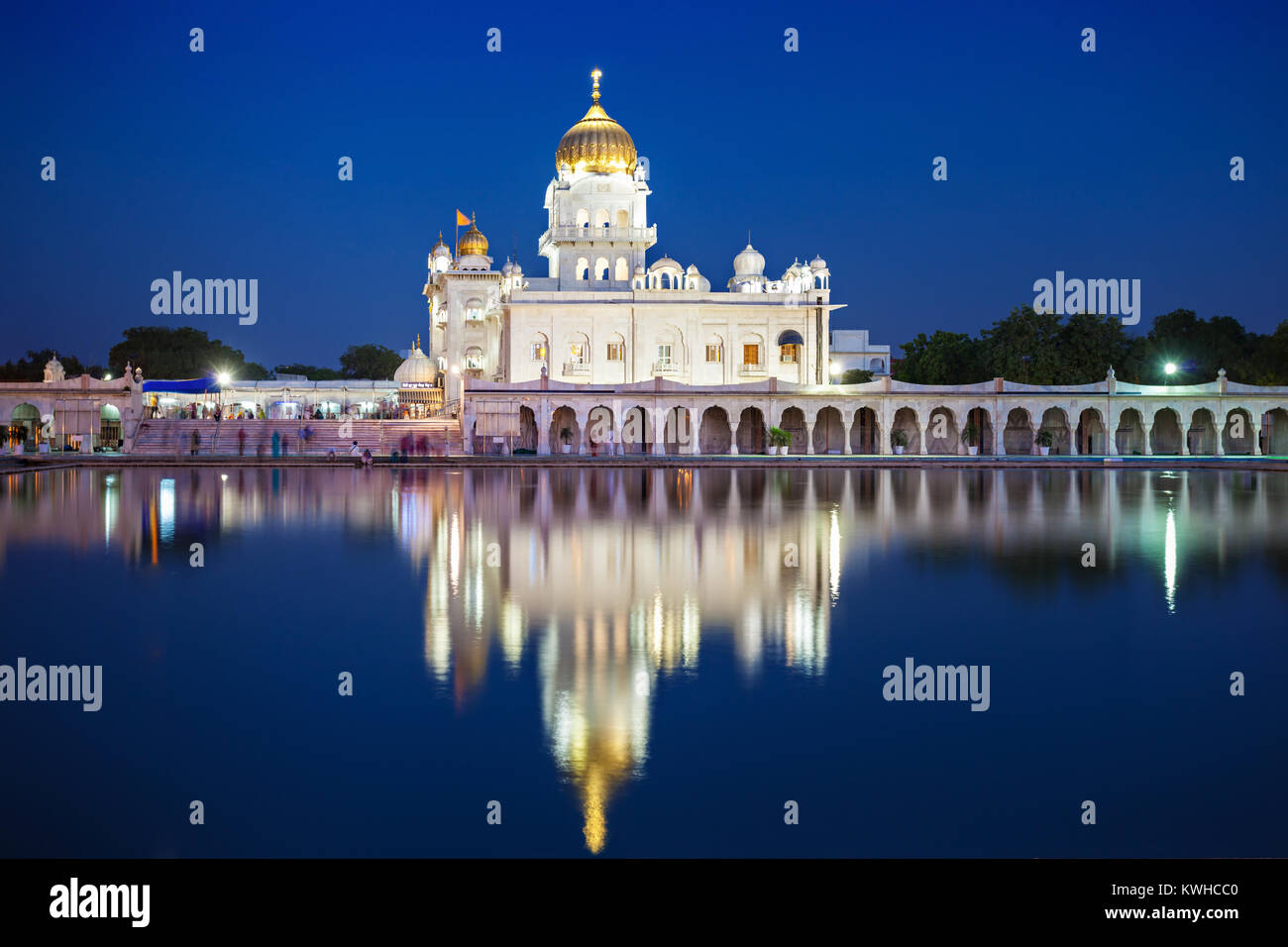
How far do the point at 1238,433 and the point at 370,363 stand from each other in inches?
2281

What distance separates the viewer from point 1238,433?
5081cm

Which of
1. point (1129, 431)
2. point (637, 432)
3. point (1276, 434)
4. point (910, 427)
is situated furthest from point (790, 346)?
point (1276, 434)

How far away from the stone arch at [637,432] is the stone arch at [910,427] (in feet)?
34.2

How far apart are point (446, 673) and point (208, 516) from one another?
13207mm

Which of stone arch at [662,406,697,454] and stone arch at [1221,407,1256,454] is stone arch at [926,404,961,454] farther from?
stone arch at [1221,407,1256,454]

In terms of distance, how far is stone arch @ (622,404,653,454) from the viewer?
47.3 metres

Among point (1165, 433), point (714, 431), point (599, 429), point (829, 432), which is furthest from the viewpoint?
point (1165, 433)

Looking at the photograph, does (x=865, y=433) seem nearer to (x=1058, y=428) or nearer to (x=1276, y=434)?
(x=1058, y=428)

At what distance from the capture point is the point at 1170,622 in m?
10.3

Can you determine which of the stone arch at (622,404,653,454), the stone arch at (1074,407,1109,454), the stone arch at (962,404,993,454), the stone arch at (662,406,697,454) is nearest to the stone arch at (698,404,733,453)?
the stone arch at (662,406,697,454)

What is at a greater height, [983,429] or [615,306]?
[615,306]
